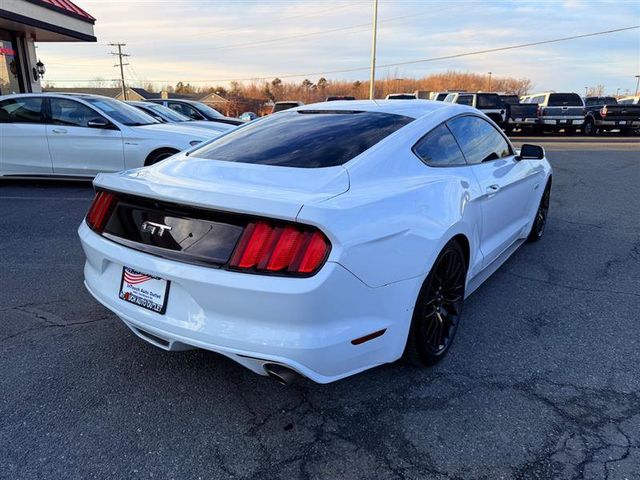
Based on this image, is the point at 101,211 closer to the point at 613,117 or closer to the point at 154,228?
the point at 154,228

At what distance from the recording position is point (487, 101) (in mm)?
22484

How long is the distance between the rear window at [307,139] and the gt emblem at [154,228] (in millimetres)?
673

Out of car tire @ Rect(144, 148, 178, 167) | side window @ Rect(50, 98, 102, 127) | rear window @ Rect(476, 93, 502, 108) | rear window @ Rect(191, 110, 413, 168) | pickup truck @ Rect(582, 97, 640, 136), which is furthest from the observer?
rear window @ Rect(476, 93, 502, 108)

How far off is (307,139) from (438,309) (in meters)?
1.31

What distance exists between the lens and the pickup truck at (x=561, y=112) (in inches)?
865

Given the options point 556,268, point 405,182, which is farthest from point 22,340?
point 556,268

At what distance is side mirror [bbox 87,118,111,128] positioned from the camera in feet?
25.8

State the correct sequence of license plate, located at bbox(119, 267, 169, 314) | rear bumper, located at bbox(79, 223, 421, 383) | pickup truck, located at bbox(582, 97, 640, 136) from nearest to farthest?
1. rear bumper, located at bbox(79, 223, 421, 383)
2. license plate, located at bbox(119, 267, 169, 314)
3. pickup truck, located at bbox(582, 97, 640, 136)

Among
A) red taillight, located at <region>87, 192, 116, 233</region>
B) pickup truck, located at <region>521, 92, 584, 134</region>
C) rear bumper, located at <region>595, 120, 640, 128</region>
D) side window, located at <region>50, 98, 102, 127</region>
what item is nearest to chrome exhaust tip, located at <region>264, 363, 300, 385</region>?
red taillight, located at <region>87, 192, 116, 233</region>

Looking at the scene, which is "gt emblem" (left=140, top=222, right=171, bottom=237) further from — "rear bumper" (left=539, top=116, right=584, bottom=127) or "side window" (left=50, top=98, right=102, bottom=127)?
"rear bumper" (left=539, top=116, right=584, bottom=127)

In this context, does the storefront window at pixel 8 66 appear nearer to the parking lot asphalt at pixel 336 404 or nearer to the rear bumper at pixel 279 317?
the parking lot asphalt at pixel 336 404

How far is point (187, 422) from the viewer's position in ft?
7.99

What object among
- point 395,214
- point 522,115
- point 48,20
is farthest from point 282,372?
point 522,115

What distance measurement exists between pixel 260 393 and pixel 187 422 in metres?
0.42
